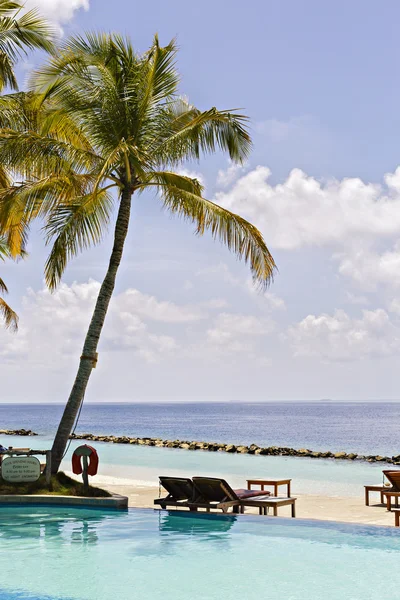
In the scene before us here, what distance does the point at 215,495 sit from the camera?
1220 cm

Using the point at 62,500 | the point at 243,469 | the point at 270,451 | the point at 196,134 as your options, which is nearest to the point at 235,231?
the point at 196,134

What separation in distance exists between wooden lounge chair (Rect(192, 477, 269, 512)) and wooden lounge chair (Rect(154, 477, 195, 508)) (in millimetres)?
128

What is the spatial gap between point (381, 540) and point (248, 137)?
852cm

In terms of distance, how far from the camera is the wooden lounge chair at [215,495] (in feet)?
39.1

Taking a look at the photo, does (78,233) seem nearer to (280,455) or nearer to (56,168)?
(56,168)

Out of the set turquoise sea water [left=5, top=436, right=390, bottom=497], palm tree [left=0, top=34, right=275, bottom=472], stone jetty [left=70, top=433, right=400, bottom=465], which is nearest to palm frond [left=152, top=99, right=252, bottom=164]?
palm tree [left=0, top=34, right=275, bottom=472]

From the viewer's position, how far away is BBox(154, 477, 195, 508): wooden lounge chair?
12266mm

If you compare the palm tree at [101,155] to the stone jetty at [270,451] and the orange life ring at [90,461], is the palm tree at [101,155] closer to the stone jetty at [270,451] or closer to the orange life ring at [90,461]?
the orange life ring at [90,461]

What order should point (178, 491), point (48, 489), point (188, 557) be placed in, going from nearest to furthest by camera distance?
point (188, 557) < point (178, 491) < point (48, 489)

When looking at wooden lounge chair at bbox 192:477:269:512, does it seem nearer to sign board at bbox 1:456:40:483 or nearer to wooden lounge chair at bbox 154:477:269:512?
wooden lounge chair at bbox 154:477:269:512

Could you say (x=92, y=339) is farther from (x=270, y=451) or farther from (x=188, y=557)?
(x=270, y=451)

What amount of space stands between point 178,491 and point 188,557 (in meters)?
2.60

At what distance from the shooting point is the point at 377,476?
27812mm

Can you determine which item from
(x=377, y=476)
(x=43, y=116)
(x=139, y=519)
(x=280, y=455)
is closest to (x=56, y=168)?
(x=43, y=116)
